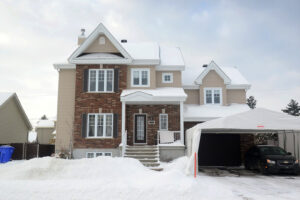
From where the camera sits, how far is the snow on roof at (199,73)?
22.0 m

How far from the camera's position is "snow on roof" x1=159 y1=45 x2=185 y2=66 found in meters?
20.7

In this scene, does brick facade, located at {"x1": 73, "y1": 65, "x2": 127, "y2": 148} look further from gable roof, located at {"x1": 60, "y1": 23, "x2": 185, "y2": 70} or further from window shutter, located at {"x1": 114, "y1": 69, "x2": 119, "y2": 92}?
gable roof, located at {"x1": 60, "y1": 23, "x2": 185, "y2": 70}

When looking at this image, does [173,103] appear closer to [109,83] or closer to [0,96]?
[109,83]

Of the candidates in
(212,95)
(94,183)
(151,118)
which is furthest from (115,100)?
(94,183)

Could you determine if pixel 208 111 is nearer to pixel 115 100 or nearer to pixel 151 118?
pixel 151 118

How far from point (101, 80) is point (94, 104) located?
1.67m

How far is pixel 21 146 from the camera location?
2025 centimetres

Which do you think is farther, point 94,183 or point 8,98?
A: point 8,98

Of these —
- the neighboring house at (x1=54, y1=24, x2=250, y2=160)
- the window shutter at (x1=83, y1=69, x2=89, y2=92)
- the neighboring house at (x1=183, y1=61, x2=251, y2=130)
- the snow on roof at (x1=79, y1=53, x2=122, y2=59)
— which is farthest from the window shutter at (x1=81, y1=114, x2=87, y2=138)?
the neighboring house at (x1=183, y1=61, x2=251, y2=130)

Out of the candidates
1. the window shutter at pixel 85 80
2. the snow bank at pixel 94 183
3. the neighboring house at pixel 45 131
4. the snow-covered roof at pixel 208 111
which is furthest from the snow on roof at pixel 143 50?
the neighboring house at pixel 45 131

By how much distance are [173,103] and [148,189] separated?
10697 mm

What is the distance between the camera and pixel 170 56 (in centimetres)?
2222

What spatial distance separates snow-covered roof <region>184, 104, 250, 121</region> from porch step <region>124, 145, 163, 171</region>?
373 centimetres

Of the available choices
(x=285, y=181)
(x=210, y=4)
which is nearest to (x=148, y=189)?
(x=285, y=181)
